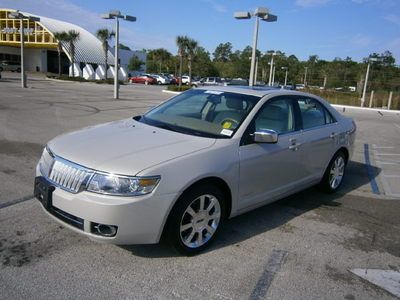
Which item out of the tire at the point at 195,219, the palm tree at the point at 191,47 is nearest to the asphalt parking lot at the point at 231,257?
the tire at the point at 195,219

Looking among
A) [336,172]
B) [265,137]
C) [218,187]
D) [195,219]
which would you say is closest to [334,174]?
[336,172]

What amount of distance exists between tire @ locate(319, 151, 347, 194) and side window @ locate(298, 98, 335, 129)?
60 centimetres

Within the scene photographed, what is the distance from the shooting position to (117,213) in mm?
3203

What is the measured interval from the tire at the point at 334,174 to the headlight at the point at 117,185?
3.52 metres

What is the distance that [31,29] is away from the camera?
59.8 meters

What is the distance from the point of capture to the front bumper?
3.21 metres

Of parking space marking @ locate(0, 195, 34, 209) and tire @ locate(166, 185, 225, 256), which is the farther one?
parking space marking @ locate(0, 195, 34, 209)

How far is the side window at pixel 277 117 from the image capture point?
4512mm

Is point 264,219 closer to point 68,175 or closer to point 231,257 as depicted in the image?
point 231,257

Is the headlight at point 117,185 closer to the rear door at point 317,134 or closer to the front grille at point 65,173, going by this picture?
the front grille at point 65,173

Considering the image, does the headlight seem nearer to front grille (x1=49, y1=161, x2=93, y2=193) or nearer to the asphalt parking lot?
front grille (x1=49, y1=161, x2=93, y2=193)

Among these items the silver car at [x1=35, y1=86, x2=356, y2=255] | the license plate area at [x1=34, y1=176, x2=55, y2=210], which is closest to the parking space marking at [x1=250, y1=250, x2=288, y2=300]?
the silver car at [x1=35, y1=86, x2=356, y2=255]

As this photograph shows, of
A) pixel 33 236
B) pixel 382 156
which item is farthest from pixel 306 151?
pixel 382 156

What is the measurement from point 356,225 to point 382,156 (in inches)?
235
